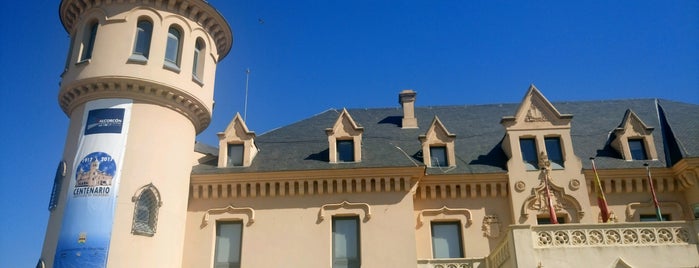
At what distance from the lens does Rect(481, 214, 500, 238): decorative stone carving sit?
23.5 m

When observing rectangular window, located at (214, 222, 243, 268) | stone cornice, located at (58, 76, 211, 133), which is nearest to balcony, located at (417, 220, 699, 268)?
rectangular window, located at (214, 222, 243, 268)

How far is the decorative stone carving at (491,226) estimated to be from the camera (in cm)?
2355

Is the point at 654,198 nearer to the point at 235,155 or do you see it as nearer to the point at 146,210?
the point at 235,155

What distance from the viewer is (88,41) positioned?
80.6 feet

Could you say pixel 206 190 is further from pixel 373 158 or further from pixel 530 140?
pixel 530 140

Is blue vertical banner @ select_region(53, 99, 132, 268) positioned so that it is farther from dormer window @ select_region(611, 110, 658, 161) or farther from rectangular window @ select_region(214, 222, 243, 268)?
dormer window @ select_region(611, 110, 658, 161)

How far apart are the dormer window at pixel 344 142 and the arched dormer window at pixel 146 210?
24.9 ft

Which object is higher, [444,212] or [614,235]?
[444,212]

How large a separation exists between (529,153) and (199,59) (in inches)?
636

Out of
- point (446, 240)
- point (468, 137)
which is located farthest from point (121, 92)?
point (468, 137)

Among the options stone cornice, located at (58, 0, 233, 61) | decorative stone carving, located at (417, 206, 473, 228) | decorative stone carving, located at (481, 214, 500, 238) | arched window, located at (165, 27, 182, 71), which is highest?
stone cornice, located at (58, 0, 233, 61)

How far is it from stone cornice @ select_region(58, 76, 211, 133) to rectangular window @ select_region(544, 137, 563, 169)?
16499mm

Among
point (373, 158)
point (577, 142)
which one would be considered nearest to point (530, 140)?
point (577, 142)

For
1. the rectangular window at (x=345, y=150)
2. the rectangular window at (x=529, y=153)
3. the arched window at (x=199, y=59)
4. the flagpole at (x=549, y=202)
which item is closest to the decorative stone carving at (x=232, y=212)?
the rectangular window at (x=345, y=150)
